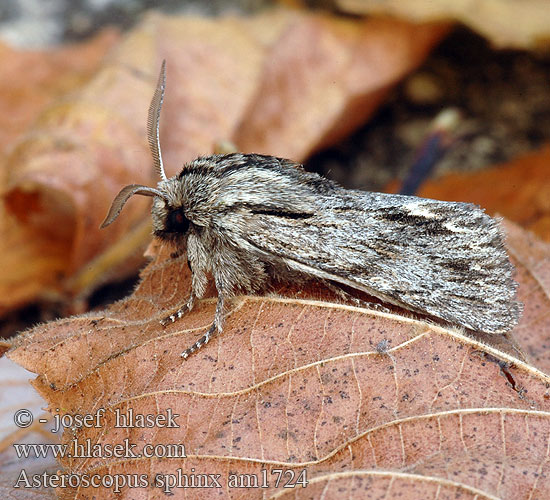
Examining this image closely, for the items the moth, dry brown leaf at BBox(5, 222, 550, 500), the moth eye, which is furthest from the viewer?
the moth eye

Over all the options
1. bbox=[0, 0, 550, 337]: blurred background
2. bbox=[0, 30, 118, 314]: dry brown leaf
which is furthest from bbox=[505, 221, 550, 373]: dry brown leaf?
bbox=[0, 30, 118, 314]: dry brown leaf

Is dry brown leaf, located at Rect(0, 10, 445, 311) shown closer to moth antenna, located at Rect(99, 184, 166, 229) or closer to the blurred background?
the blurred background

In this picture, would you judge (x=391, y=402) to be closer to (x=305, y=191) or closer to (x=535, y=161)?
(x=305, y=191)

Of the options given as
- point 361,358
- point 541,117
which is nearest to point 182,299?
point 361,358

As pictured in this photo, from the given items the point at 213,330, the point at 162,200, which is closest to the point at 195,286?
the point at 213,330

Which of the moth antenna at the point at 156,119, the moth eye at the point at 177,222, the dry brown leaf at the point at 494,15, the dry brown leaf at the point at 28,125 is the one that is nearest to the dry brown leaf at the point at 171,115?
the dry brown leaf at the point at 28,125

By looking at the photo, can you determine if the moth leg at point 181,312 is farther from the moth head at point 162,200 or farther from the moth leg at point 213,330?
the moth head at point 162,200

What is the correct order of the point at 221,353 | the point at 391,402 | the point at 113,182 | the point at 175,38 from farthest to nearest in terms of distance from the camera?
the point at 175,38 < the point at 113,182 < the point at 221,353 < the point at 391,402
